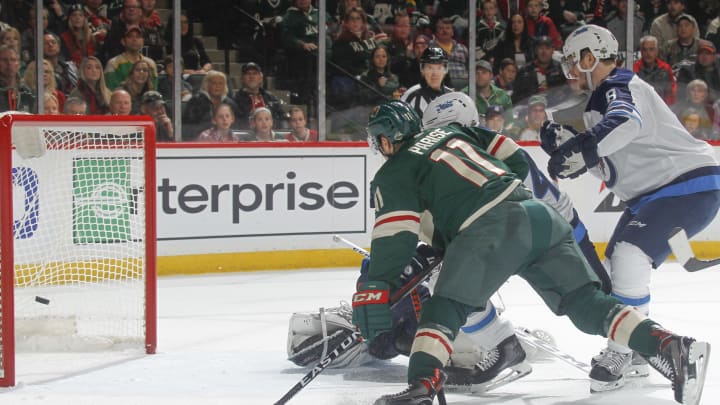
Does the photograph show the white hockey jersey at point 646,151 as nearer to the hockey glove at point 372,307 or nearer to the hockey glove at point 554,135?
the hockey glove at point 554,135

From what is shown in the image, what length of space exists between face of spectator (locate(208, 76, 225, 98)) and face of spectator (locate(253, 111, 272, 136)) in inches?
10.3

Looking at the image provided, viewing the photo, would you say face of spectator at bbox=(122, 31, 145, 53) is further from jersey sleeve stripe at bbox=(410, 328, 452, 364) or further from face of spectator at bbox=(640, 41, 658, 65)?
jersey sleeve stripe at bbox=(410, 328, 452, 364)

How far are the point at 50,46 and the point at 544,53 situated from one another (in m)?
3.30

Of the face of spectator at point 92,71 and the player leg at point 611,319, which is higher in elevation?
the face of spectator at point 92,71

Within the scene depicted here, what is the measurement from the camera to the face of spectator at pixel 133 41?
6570mm

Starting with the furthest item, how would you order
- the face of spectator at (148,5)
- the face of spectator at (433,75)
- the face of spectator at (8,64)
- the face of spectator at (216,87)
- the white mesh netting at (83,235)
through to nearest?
the face of spectator at (216,87)
the face of spectator at (148,5)
the face of spectator at (8,64)
the face of spectator at (433,75)
the white mesh netting at (83,235)

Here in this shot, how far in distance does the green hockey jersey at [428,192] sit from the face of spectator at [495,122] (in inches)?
162

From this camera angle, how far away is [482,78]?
7.41 m

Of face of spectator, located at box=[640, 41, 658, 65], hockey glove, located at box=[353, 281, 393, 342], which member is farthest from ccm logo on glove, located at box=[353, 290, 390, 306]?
face of spectator, located at box=[640, 41, 658, 65]

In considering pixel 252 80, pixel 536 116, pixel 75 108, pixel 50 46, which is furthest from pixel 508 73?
pixel 50 46

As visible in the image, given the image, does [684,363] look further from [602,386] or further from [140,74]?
[140,74]

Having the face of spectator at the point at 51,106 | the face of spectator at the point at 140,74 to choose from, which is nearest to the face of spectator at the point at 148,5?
the face of spectator at the point at 140,74

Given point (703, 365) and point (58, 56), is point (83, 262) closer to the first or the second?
point (58, 56)

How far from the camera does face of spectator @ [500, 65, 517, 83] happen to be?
7.53 m
